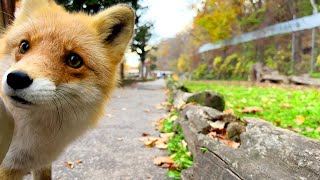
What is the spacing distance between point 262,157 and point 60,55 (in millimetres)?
1487

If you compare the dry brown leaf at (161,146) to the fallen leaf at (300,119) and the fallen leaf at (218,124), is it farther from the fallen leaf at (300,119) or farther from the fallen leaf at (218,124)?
the fallen leaf at (300,119)

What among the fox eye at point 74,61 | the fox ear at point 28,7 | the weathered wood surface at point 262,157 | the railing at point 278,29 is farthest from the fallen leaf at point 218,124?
the railing at point 278,29

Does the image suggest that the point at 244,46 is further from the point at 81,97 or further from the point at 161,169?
the point at 81,97

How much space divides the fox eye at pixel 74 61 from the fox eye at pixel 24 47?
26 centimetres

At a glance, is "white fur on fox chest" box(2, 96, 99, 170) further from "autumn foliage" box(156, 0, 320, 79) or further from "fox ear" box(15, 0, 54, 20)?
"autumn foliage" box(156, 0, 320, 79)

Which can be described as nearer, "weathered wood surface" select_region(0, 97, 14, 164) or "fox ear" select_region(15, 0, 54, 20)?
"weathered wood surface" select_region(0, 97, 14, 164)

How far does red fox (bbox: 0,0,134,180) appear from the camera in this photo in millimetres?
1847

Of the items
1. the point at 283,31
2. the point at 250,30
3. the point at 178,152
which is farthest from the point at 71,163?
the point at 250,30

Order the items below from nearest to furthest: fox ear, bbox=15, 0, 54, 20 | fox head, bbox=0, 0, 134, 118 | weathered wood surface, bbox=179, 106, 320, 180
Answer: fox head, bbox=0, 0, 134, 118 → weathered wood surface, bbox=179, 106, 320, 180 → fox ear, bbox=15, 0, 54, 20

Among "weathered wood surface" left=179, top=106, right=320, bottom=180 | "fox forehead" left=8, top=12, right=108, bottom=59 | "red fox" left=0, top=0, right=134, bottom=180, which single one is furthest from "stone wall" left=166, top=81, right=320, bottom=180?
"fox forehead" left=8, top=12, right=108, bottom=59

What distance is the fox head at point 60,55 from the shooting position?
1777mm

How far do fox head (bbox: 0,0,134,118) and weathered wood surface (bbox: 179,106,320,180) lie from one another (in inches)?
36.6

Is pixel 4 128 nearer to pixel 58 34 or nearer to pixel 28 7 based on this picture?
pixel 58 34

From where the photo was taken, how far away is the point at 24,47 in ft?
6.75
